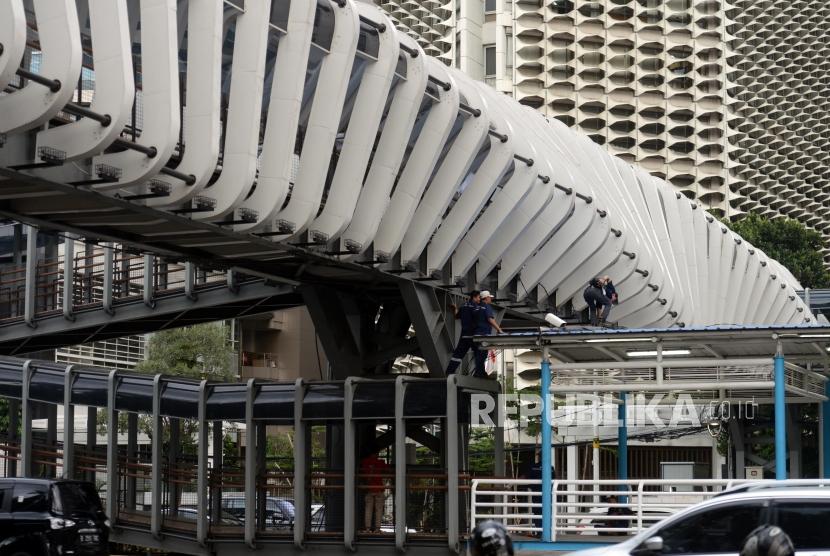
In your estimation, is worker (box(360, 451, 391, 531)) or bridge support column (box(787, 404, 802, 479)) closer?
worker (box(360, 451, 391, 531))

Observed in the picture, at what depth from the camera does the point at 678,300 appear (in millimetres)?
38531

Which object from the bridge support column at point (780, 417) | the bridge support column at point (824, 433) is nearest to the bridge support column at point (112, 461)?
the bridge support column at point (780, 417)

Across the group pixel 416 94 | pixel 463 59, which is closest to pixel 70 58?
pixel 416 94

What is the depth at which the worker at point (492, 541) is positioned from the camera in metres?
6.74

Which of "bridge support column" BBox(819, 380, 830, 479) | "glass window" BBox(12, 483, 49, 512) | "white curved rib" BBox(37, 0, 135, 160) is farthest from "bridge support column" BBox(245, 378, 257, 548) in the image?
"bridge support column" BBox(819, 380, 830, 479)

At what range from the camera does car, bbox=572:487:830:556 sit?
1243 centimetres

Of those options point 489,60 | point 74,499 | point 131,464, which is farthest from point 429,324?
point 489,60

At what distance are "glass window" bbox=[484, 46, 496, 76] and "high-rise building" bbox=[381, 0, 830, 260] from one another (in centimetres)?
12

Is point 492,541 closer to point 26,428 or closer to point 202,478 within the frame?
point 202,478

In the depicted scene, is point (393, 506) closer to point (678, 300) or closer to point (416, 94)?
point (416, 94)

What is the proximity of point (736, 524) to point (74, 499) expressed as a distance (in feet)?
40.1

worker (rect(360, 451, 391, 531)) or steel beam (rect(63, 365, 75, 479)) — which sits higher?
steel beam (rect(63, 365, 75, 479))

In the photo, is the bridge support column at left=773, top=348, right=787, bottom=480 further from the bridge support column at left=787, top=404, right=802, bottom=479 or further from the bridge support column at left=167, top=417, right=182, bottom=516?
the bridge support column at left=787, top=404, right=802, bottom=479

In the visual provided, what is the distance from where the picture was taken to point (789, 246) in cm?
9631
